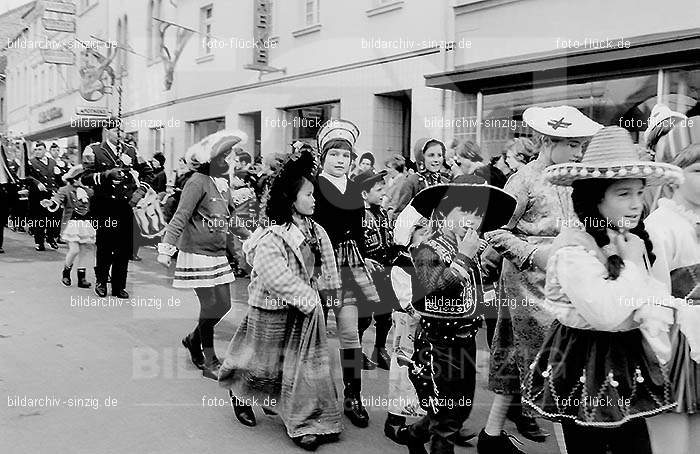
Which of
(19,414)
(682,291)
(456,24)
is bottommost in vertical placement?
(19,414)

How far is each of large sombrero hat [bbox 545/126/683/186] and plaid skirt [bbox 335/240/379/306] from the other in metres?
2.27

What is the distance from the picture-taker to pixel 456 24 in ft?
41.0

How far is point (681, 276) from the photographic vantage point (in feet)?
10.0

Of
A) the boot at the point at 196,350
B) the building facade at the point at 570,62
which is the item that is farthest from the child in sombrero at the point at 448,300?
the building facade at the point at 570,62

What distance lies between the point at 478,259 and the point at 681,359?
4.08 feet

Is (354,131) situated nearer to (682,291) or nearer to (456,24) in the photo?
(682,291)

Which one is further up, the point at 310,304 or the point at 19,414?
the point at 310,304

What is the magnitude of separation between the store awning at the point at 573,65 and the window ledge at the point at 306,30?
170 inches

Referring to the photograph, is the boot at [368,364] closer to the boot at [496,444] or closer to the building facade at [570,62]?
the boot at [496,444]

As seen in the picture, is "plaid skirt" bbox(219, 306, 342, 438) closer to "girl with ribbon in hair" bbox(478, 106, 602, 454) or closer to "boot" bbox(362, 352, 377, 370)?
"girl with ribbon in hair" bbox(478, 106, 602, 454)

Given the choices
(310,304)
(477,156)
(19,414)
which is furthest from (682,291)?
(19,414)

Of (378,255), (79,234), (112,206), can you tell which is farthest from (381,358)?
(79,234)

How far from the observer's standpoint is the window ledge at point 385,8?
1366 centimetres

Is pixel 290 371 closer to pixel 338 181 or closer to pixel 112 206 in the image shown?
pixel 338 181
